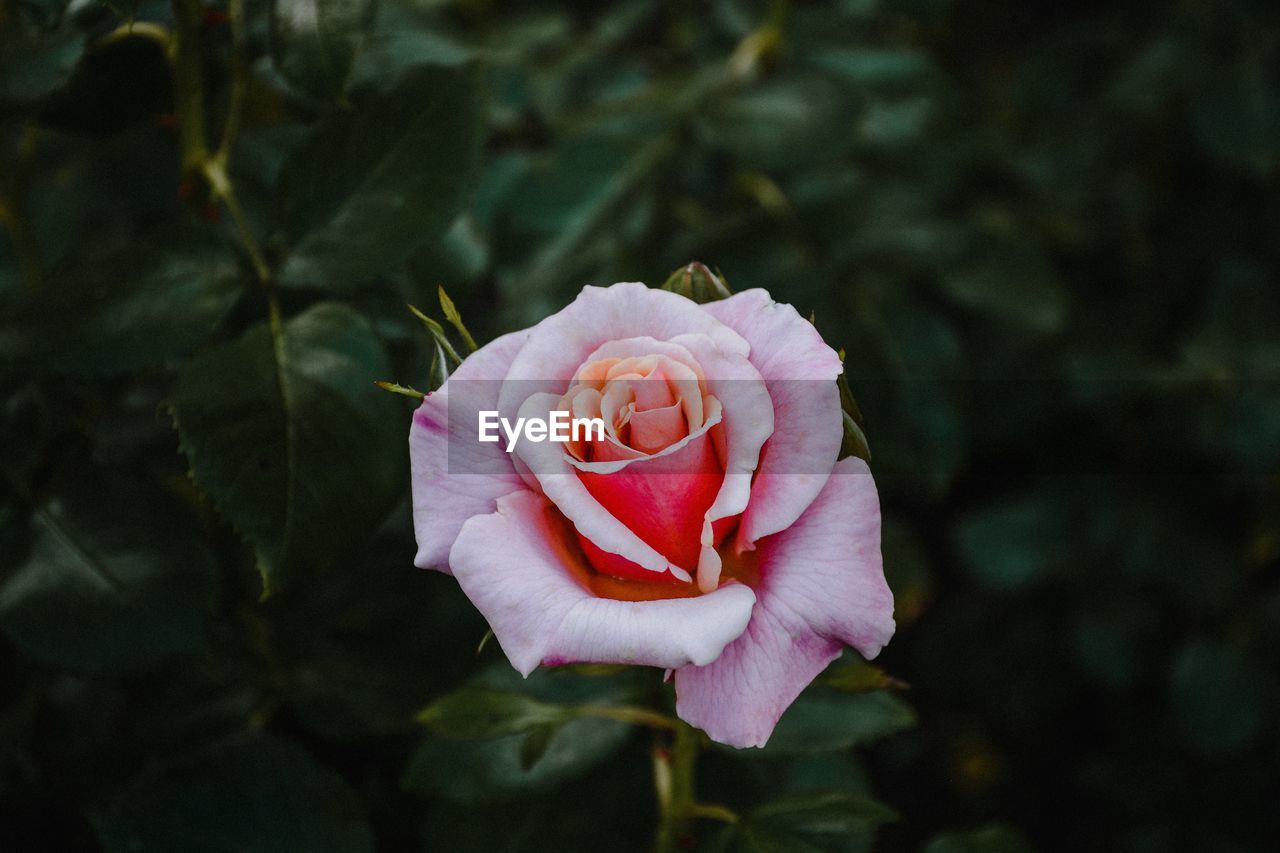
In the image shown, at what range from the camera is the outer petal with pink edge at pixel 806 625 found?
43cm

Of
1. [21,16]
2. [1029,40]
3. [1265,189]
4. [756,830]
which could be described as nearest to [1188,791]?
[1265,189]

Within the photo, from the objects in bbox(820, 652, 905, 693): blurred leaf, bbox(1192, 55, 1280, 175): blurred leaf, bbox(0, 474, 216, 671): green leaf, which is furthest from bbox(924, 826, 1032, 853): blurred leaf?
bbox(1192, 55, 1280, 175): blurred leaf

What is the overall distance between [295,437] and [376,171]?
0.62ft

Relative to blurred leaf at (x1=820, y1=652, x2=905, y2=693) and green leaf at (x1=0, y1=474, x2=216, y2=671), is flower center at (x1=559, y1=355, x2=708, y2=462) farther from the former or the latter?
green leaf at (x1=0, y1=474, x2=216, y2=671)

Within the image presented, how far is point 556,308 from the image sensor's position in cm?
101

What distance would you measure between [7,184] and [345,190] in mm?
279

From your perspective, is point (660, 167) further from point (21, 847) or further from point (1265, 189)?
point (1265, 189)

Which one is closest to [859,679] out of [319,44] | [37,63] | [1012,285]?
[319,44]

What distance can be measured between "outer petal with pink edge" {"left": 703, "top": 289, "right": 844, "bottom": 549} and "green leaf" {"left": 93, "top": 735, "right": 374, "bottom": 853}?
40 cm

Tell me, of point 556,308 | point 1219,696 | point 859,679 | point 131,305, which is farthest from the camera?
point 1219,696

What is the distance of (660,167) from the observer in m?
1.14

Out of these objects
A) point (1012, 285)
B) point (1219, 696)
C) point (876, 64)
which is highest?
point (876, 64)

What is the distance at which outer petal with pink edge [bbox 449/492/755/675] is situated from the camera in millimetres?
409

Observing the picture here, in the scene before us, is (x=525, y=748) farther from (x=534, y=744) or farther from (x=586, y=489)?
(x=586, y=489)
